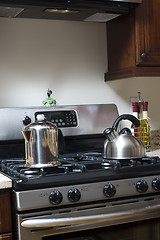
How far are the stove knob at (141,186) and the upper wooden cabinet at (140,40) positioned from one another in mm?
751

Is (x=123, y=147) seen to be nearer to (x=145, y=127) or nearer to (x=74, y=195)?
(x=74, y=195)

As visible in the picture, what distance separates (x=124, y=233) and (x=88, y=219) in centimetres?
22

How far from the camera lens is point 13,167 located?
2.00 meters

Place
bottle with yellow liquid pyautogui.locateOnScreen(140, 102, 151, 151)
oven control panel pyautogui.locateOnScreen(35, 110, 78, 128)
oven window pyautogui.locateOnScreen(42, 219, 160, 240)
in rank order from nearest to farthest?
oven window pyautogui.locateOnScreen(42, 219, 160, 240) < oven control panel pyautogui.locateOnScreen(35, 110, 78, 128) < bottle with yellow liquid pyautogui.locateOnScreen(140, 102, 151, 151)

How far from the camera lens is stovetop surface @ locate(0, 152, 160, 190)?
69.7 inches

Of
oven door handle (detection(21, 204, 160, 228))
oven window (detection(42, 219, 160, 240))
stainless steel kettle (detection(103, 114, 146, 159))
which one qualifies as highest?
stainless steel kettle (detection(103, 114, 146, 159))

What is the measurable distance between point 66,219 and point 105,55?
1323mm

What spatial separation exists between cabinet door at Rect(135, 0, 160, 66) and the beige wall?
1.23 ft

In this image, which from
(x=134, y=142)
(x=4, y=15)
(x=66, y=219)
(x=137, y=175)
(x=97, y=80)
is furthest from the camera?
(x=97, y=80)

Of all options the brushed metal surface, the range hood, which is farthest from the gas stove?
the range hood

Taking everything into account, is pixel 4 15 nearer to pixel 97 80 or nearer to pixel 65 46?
pixel 65 46

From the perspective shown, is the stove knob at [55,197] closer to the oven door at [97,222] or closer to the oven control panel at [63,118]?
the oven door at [97,222]

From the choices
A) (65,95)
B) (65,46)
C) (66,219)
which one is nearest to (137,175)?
(66,219)

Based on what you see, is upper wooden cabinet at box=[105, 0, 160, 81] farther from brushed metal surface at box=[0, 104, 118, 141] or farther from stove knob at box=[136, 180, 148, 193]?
stove knob at box=[136, 180, 148, 193]
